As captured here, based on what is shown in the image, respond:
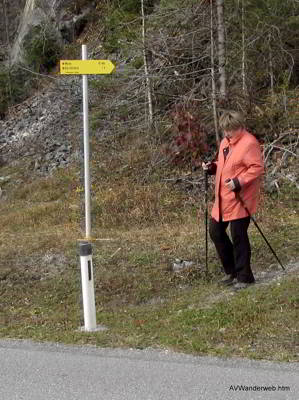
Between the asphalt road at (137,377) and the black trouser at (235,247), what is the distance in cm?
180

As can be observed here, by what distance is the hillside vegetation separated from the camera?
20.1 ft

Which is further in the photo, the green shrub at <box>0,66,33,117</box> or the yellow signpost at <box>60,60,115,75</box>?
the green shrub at <box>0,66,33,117</box>

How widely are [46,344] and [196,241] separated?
3.59m

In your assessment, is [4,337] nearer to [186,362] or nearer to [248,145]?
[186,362]

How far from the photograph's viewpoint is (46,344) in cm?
586

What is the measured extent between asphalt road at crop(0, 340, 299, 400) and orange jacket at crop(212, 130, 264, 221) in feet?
6.42

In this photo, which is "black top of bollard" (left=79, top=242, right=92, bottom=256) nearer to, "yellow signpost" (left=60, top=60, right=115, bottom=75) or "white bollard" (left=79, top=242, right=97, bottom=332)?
"white bollard" (left=79, top=242, right=97, bottom=332)

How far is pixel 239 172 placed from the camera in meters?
6.46

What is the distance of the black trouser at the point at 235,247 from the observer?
21.7 ft

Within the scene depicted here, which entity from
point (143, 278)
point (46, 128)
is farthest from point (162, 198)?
point (46, 128)

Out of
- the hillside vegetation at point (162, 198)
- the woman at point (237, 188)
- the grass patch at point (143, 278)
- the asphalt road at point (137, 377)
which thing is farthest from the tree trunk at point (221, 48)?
the asphalt road at point (137, 377)

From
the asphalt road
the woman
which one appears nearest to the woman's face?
the woman

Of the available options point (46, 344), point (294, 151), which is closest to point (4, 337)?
point (46, 344)

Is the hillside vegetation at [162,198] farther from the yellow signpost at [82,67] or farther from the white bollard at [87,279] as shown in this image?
the yellow signpost at [82,67]
